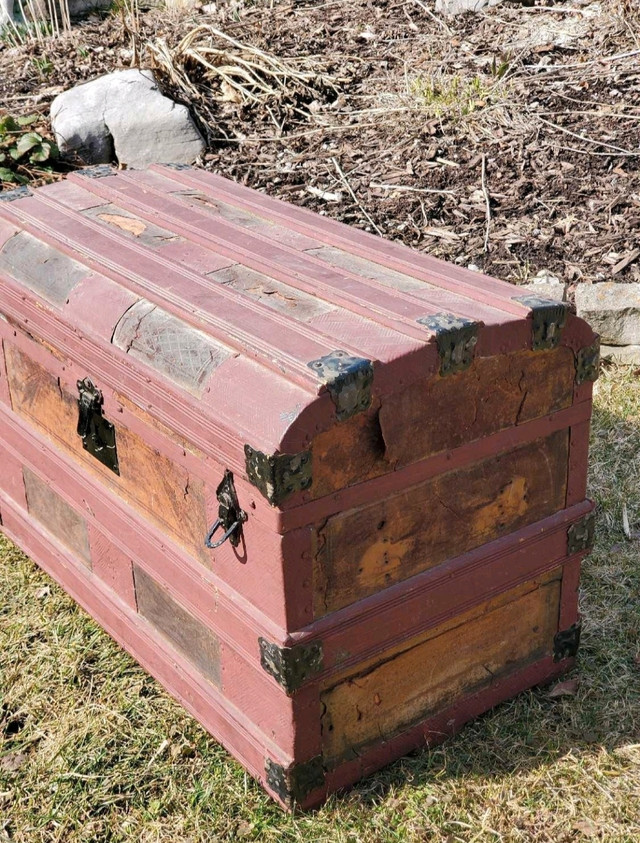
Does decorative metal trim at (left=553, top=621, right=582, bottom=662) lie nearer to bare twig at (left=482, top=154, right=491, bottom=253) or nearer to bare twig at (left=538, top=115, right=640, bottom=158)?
bare twig at (left=482, top=154, right=491, bottom=253)

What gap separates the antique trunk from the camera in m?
2.38

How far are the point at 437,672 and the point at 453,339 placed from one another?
102 centimetres

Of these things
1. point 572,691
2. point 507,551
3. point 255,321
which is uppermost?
point 255,321

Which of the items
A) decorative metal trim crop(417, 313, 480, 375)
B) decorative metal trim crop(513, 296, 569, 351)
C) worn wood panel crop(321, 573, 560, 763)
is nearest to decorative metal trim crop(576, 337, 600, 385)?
decorative metal trim crop(513, 296, 569, 351)

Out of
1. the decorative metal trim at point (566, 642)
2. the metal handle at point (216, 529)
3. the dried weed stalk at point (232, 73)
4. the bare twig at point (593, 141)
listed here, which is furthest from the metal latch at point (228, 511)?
the dried weed stalk at point (232, 73)

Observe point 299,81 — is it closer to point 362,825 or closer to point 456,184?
point 456,184

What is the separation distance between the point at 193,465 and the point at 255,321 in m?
0.41

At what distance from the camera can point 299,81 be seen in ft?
23.3

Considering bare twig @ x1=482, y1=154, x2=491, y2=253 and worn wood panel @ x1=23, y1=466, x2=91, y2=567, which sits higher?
bare twig @ x1=482, y1=154, x2=491, y2=253

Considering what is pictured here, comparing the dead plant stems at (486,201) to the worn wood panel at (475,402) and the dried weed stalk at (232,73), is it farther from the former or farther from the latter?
the worn wood panel at (475,402)

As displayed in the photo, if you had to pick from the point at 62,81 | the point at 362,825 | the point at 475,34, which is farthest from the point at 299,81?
the point at 362,825

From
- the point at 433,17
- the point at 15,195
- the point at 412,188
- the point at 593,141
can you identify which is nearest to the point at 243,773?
the point at 15,195

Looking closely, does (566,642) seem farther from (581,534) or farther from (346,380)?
(346,380)

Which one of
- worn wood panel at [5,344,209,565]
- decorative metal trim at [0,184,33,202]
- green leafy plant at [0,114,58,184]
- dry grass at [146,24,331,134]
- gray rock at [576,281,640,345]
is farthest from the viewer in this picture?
dry grass at [146,24,331,134]
